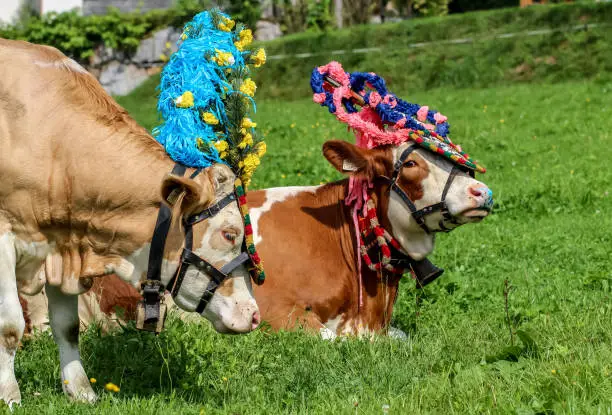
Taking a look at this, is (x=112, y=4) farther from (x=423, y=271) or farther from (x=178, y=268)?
(x=178, y=268)

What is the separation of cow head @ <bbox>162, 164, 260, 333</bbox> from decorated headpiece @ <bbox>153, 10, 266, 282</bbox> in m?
0.08

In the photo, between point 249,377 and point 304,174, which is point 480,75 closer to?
point 304,174

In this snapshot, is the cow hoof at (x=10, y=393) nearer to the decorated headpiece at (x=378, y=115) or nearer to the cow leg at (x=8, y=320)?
the cow leg at (x=8, y=320)

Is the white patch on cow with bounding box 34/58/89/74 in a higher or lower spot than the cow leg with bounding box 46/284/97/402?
higher

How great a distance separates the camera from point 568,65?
57.3 feet

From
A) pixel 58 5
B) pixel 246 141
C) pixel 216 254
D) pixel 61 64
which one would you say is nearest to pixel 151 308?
pixel 216 254

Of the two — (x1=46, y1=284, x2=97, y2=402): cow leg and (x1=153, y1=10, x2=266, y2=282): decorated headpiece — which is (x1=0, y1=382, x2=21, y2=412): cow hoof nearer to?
(x1=46, y1=284, x2=97, y2=402): cow leg

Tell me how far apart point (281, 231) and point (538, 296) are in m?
1.88

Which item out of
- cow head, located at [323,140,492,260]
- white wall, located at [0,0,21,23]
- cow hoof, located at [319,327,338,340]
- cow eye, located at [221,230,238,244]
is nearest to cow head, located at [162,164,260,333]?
cow eye, located at [221,230,238,244]

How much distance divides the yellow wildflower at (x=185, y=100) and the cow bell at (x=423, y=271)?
2.32 m

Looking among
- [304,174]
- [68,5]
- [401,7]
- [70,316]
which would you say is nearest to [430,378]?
[70,316]

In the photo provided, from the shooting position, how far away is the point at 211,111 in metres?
5.08

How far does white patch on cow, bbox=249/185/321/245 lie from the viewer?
6.82m

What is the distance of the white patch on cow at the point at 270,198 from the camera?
6.82 m
